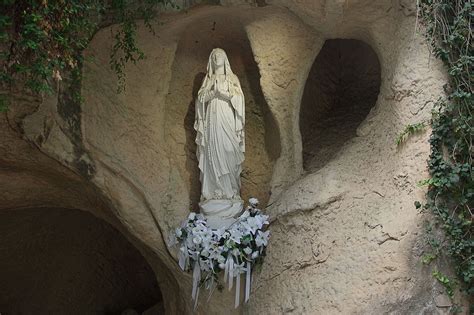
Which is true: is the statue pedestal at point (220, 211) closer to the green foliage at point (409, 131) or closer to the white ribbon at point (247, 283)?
the white ribbon at point (247, 283)

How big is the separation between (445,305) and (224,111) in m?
2.24

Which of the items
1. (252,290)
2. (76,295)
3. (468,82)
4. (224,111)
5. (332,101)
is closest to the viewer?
(468,82)

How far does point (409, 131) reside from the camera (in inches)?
153

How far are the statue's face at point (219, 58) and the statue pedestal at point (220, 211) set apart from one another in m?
1.14

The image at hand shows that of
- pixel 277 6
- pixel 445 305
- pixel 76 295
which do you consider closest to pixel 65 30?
pixel 277 6

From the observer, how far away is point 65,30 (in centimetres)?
402

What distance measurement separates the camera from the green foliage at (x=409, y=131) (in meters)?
3.82

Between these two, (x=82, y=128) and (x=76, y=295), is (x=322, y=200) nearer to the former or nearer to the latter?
(x=82, y=128)

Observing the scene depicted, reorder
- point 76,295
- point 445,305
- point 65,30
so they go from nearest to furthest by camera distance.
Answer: point 445,305 < point 65,30 < point 76,295

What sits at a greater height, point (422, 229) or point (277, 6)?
point (277, 6)

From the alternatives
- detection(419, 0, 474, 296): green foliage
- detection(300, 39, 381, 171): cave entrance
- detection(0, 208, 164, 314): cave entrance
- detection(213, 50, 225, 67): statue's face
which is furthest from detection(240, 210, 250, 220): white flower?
detection(0, 208, 164, 314): cave entrance

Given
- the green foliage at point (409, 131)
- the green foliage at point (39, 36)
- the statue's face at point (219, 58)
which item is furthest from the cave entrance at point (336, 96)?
the green foliage at point (39, 36)

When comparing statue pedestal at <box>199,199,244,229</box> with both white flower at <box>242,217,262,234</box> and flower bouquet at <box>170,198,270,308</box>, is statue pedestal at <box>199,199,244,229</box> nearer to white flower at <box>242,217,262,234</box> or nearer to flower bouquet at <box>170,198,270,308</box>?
flower bouquet at <box>170,198,270,308</box>

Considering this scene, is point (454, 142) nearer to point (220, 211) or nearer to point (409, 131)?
point (409, 131)
